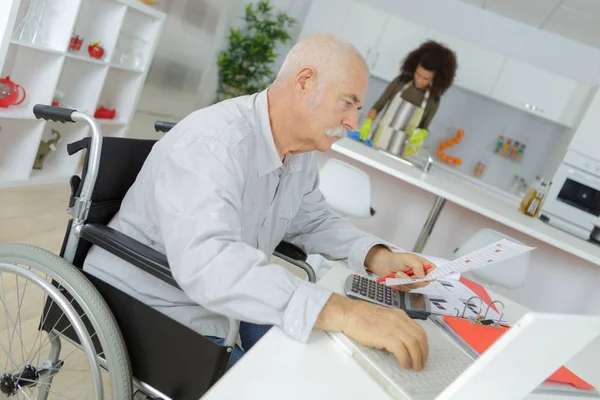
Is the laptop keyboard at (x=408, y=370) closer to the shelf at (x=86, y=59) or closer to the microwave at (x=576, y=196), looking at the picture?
the shelf at (x=86, y=59)

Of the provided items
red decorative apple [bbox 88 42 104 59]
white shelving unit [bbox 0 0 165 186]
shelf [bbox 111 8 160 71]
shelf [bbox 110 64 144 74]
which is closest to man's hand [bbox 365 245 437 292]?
white shelving unit [bbox 0 0 165 186]

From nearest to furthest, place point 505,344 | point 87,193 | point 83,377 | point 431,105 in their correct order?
point 505,344 → point 87,193 → point 83,377 → point 431,105

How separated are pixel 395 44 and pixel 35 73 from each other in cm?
367

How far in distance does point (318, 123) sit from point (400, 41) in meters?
4.84

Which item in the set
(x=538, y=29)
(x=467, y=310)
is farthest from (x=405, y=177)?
(x=538, y=29)

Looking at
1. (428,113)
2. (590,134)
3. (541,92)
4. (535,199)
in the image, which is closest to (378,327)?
(535,199)

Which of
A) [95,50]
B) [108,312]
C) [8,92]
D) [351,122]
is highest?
[351,122]

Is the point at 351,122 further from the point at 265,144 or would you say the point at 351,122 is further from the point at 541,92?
the point at 541,92

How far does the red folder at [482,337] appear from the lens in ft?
3.34

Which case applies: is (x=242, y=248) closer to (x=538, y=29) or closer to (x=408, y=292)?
(x=408, y=292)

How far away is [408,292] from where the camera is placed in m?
1.25

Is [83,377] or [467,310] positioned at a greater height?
[467,310]

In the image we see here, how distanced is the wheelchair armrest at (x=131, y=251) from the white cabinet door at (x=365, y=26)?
505 cm

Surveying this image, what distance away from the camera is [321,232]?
5.02ft
